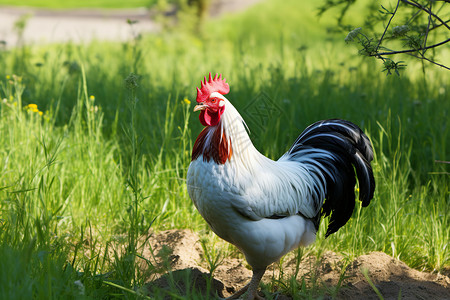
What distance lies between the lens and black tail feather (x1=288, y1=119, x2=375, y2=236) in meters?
3.24

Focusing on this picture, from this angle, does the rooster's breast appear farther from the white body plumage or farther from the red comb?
the red comb

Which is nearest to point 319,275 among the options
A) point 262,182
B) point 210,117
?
point 262,182

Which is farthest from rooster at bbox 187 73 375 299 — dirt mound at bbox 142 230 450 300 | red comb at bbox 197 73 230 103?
dirt mound at bbox 142 230 450 300

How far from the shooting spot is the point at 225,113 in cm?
285

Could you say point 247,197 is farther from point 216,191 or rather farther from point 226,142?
point 226,142

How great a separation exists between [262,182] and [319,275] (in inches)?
35.3

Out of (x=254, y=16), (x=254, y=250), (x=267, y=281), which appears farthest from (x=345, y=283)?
(x=254, y=16)

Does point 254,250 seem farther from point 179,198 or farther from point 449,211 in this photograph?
point 449,211

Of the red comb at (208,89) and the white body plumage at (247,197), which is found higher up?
the red comb at (208,89)

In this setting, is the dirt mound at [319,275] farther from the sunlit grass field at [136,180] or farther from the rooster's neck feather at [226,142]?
the rooster's neck feather at [226,142]

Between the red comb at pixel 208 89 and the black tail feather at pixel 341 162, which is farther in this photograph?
the black tail feather at pixel 341 162

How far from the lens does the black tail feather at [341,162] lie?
324 cm

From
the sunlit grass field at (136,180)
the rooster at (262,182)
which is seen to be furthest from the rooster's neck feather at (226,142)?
the sunlit grass field at (136,180)

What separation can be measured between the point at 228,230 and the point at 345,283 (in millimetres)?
969
